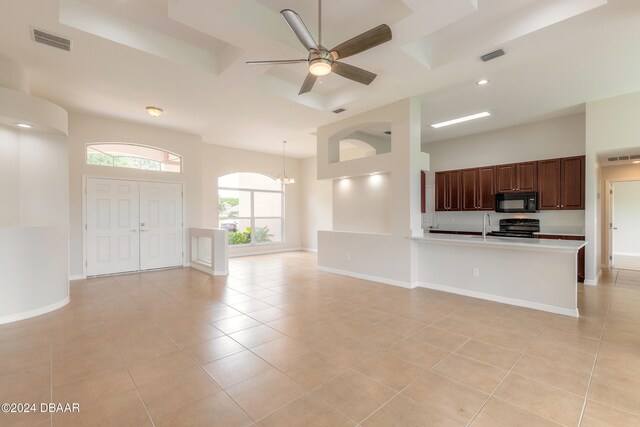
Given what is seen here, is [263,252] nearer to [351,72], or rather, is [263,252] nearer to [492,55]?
[351,72]

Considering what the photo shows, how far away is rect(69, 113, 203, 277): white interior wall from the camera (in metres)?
5.86

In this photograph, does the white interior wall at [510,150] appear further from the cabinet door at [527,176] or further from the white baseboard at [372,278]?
the white baseboard at [372,278]

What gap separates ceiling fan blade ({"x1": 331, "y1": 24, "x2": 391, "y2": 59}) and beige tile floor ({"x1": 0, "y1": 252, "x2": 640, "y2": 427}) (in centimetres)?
287

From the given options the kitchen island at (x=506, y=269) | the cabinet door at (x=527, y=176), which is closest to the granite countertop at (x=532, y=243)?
the kitchen island at (x=506, y=269)

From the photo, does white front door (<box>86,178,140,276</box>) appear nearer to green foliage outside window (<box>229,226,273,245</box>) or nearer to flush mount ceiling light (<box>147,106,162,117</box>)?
flush mount ceiling light (<box>147,106,162,117</box>)

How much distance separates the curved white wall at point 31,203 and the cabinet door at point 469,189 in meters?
7.93

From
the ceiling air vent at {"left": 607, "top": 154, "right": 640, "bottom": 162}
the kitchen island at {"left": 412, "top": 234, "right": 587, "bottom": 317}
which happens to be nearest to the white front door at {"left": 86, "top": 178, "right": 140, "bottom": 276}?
the kitchen island at {"left": 412, "top": 234, "right": 587, "bottom": 317}

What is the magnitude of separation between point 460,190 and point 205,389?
704cm

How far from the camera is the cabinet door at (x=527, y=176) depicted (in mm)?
6219

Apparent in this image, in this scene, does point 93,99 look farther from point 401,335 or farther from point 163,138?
point 401,335

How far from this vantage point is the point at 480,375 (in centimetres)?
243

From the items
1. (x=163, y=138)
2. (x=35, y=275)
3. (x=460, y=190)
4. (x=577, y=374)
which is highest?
(x=163, y=138)

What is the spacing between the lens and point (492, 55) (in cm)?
363

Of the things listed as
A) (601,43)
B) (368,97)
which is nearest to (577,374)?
(601,43)
